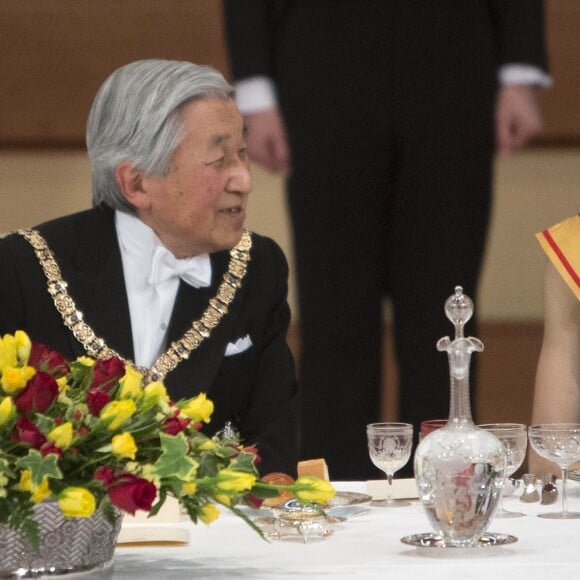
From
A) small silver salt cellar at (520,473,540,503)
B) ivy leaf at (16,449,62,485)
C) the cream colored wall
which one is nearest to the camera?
ivy leaf at (16,449,62,485)

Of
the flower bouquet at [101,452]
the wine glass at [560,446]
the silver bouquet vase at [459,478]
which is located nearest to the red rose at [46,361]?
the flower bouquet at [101,452]

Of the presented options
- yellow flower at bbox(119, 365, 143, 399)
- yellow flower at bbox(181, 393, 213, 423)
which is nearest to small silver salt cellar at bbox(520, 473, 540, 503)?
yellow flower at bbox(181, 393, 213, 423)

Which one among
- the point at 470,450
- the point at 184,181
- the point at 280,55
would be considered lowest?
the point at 470,450

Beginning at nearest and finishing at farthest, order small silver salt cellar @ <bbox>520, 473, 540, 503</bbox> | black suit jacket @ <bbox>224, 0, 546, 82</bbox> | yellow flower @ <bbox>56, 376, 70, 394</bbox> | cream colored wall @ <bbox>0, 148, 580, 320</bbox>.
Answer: yellow flower @ <bbox>56, 376, 70, 394</bbox> < small silver salt cellar @ <bbox>520, 473, 540, 503</bbox> < black suit jacket @ <bbox>224, 0, 546, 82</bbox> < cream colored wall @ <bbox>0, 148, 580, 320</bbox>

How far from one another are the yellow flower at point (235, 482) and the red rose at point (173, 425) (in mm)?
56

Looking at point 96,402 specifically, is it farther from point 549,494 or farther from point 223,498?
point 549,494

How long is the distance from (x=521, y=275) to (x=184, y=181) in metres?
1.53

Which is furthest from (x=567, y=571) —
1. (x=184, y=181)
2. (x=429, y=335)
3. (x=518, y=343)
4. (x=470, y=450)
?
(x=518, y=343)

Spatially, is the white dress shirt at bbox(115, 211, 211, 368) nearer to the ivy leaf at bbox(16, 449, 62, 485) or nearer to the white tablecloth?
the white tablecloth

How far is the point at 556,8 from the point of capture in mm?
3531

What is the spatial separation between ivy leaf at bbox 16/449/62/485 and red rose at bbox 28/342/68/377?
0.14 m

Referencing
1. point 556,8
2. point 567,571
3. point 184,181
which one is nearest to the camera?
point 567,571

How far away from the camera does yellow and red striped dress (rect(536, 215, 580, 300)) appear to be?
2365 mm

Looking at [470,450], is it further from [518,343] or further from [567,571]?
[518,343]
